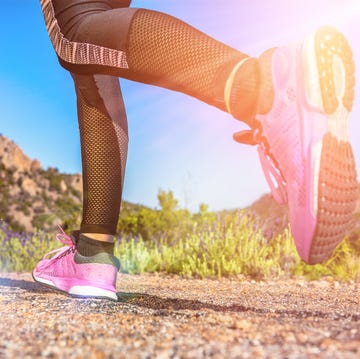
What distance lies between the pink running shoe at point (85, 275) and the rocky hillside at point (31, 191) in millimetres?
20617

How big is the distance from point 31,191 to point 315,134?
87.6 feet

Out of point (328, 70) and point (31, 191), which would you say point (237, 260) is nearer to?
point (328, 70)

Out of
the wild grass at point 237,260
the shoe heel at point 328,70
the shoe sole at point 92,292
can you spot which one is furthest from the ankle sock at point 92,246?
the wild grass at point 237,260

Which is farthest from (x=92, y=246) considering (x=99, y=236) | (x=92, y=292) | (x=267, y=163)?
(x=267, y=163)

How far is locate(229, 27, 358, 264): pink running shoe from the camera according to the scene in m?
1.34

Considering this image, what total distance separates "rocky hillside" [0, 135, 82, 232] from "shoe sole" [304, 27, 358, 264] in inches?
853

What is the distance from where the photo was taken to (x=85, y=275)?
2.07 meters

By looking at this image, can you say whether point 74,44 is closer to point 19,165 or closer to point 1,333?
point 1,333

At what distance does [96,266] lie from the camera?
205 cm

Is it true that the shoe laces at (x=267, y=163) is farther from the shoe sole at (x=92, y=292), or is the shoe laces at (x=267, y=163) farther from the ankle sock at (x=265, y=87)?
the shoe sole at (x=92, y=292)

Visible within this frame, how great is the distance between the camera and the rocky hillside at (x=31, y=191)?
24.1m

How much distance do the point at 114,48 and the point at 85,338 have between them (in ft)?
2.81

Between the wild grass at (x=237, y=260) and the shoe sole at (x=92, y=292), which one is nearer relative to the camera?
the shoe sole at (x=92, y=292)

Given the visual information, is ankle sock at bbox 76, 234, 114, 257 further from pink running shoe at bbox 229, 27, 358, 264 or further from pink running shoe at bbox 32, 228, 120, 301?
pink running shoe at bbox 229, 27, 358, 264
